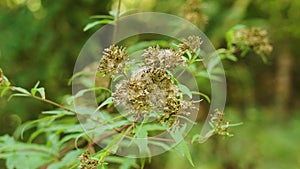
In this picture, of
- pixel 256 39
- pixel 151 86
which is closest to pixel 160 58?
pixel 151 86

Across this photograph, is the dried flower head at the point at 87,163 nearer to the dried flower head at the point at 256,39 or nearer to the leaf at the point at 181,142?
the leaf at the point at 181,142

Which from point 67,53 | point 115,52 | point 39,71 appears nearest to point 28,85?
point 39,71

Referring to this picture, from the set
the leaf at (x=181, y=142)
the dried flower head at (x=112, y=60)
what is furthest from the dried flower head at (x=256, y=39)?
the dried flower head at (x=112, y=60)

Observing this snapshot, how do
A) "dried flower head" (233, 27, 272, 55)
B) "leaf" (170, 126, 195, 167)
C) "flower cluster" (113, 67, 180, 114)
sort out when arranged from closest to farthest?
"flower cluster" (113, 67, 180, 114) < "leaf" (170, 126, 195, 167) < "dried flower head" (233, 27, 272, 55)

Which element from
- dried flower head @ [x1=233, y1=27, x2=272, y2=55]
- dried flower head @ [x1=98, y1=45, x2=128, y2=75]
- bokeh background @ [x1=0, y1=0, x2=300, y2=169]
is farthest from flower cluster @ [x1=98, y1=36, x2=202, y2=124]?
bokeh background @ [x1=0, y1=0, x2=300, y2=169]

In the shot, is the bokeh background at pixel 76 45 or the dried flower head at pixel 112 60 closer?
the dried flower head at pixel 112 60

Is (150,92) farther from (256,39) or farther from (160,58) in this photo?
(256,39)

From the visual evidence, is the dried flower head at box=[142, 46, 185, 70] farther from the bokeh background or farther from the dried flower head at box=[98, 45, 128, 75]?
the bokeh background

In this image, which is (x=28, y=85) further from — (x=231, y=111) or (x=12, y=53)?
(x=231, y=111)

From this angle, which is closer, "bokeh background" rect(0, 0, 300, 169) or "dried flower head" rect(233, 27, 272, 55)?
"dried flower head" rect(233, 27, 272, 55)
